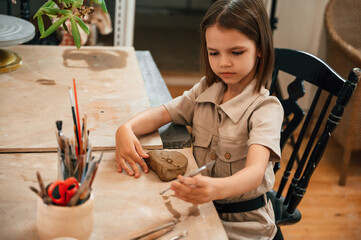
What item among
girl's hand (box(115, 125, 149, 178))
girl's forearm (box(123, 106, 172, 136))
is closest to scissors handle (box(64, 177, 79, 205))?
girl's hand (box(115, 125, 149, 178))

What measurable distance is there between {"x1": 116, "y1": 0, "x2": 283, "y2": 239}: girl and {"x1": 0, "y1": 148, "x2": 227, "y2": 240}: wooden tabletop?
0.06 m

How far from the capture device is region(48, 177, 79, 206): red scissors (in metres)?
0.71

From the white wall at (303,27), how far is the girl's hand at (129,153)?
232cm

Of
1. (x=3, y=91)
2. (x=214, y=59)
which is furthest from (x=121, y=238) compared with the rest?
(x=3, y=91)

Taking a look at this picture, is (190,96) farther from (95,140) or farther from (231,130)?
(95,140)

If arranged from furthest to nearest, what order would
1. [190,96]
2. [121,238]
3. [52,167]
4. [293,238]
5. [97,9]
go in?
1. [97,9]
2. [293,238]
3. [190,96]
4. [52,167]
5. [121,238]

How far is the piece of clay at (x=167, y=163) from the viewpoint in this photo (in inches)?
39.0

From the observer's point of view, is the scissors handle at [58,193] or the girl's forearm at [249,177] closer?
the scissors handle at [58,193]

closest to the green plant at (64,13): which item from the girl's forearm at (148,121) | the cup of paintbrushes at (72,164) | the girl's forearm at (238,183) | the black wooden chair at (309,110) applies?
the girl's forearm at (148,121)

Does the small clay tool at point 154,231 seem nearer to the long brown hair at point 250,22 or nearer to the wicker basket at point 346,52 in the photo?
the long brown hair at point 250,22

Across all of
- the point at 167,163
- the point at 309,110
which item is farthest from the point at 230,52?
the point at 309,110

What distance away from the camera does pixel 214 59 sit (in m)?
1.12

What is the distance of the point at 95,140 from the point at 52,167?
16cm

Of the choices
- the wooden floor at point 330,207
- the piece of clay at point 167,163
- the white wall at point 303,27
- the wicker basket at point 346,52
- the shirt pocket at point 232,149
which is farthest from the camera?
the white wall at point 303,27
